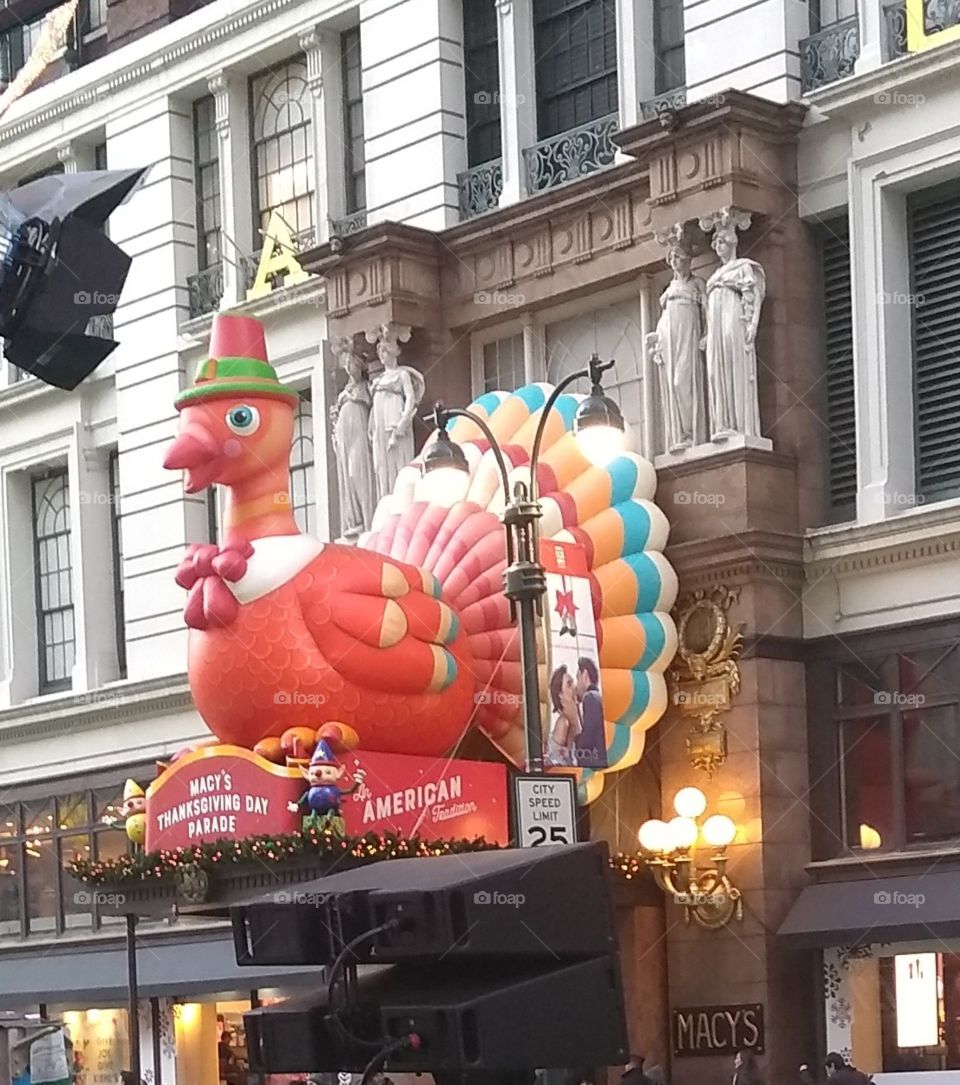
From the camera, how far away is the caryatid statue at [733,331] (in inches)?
935

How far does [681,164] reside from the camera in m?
24.3

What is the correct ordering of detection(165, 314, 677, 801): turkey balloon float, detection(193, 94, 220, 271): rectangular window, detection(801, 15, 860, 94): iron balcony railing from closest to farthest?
detection(165, 314, 677, 801): turkey balloon float
detection(801, 15, 860, 94): iron balcony railing
detection(193, 94, 220, 271): rectangular window

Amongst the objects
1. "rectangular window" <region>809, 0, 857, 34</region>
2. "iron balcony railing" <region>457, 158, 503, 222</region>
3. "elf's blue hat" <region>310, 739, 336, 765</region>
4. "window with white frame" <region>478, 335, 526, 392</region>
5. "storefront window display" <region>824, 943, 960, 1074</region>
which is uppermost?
"rectangular window" <region>809, 0, 857, 34</region>

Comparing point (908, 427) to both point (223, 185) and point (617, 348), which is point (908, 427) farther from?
point (223, 185)

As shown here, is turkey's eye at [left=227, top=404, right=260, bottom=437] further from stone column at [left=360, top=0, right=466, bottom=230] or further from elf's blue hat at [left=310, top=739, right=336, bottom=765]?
stone column at [left=360, top=0, right=466, bottom=230]

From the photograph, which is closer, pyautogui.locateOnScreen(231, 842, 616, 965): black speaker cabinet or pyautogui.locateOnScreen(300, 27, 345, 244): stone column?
pyautogui.locateOnScreen(231, 842, 616, 965): black speaker cabinet

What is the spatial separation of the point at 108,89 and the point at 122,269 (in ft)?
48.6

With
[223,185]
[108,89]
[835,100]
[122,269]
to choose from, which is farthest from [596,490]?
[108,89]

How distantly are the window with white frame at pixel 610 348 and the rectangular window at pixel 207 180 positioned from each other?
22.8ft

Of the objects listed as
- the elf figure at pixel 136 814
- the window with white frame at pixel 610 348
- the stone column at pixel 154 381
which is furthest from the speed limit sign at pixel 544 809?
the stone column at pixel 154 381

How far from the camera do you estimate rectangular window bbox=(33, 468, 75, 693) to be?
112 feet

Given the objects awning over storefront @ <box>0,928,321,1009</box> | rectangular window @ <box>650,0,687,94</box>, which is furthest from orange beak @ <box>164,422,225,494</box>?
rectangular window @ <box>650,0,687,94</box>

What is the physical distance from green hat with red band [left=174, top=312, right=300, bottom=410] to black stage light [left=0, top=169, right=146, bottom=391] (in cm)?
326

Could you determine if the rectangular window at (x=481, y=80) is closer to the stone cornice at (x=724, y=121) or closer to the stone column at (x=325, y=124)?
the stone column at (x=325, y=124)
